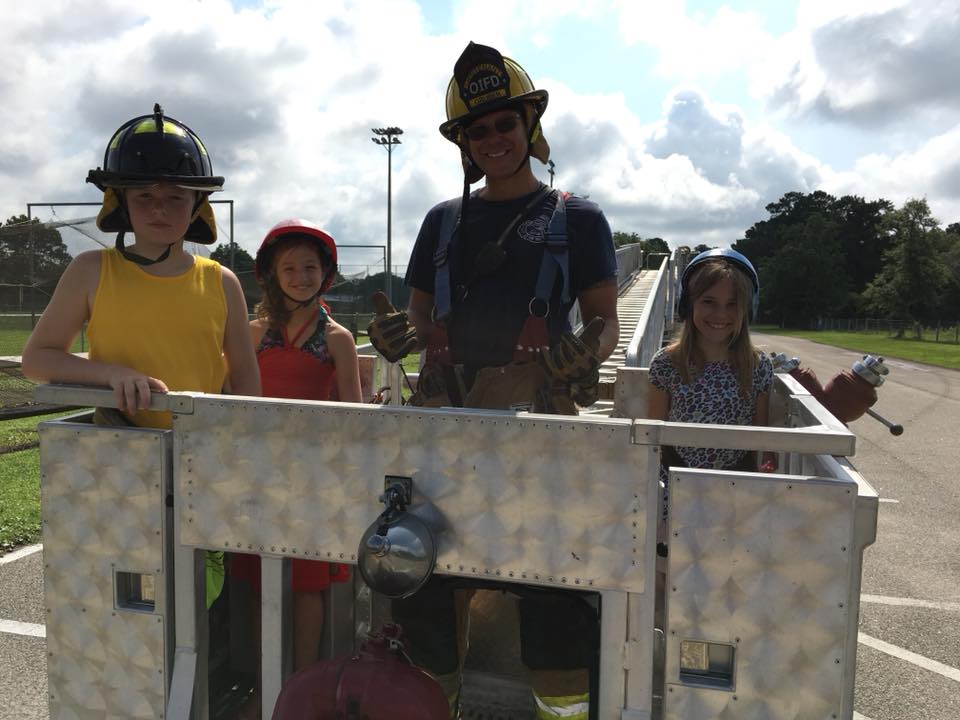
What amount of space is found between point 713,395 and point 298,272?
1.69 m

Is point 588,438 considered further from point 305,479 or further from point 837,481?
point 305,479

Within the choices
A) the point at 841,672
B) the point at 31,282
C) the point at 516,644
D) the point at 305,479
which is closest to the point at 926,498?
the point at 516,644

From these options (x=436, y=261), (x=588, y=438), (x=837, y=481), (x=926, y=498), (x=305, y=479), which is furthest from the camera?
(x=926, y=498)

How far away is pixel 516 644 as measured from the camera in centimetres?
288

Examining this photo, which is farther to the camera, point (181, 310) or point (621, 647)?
point (181, 310)

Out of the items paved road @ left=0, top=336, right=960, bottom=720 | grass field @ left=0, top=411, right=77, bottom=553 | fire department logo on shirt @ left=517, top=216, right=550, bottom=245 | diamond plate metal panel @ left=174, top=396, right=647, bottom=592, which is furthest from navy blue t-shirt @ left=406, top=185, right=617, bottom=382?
grass field @ left=0, top=411, right=77, bottom=553

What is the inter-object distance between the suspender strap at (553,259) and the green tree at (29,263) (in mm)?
17992

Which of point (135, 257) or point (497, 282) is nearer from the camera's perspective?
point (135, 257)

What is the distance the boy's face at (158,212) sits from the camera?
216 centimetres

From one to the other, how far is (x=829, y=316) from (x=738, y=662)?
3364 inches

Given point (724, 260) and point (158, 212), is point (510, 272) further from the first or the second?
point (158, 212)

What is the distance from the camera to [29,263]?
18.3m

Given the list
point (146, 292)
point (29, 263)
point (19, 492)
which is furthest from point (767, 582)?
point (29, 263)

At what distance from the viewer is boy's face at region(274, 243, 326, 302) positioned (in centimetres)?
300
